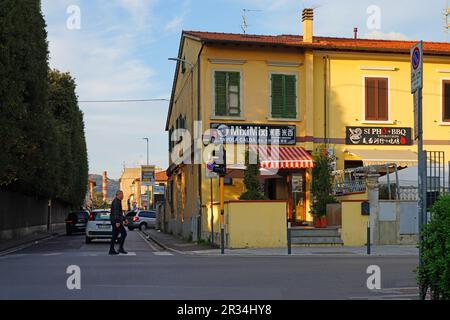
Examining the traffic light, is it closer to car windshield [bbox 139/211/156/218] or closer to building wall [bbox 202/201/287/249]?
building wall [bbox 202/201/287/249]

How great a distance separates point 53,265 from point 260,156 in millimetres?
12703

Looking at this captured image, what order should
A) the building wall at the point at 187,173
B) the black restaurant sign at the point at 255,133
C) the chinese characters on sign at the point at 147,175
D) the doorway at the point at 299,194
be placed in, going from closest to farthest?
the black restaurant sign at the point at 255,133, the doorway at the point at 299,194, the building wall at the point at 187,173, the chinese characters on sign at the point at 147,175

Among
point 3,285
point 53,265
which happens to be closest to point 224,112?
point 53,265

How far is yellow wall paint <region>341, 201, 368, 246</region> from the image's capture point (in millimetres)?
23047

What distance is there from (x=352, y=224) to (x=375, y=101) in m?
7.79

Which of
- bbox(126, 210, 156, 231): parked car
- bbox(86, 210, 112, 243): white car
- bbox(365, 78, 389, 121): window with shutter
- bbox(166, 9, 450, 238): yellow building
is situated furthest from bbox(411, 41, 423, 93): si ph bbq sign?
bbox(126, 210, 156, 231): parked car

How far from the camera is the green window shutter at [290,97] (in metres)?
28.0

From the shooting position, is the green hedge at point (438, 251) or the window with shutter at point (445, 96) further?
the window with shutter at point (445, 96)

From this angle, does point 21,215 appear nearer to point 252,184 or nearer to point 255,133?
point 255,133

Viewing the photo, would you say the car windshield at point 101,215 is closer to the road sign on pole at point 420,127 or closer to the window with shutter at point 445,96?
the window with shutter at point 445,96

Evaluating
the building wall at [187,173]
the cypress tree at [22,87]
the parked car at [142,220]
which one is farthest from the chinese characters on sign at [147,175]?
the cypress tree at [22,87]

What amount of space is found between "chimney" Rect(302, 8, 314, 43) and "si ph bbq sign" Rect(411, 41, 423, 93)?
20048 mm

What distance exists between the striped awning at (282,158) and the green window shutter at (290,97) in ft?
5.38
